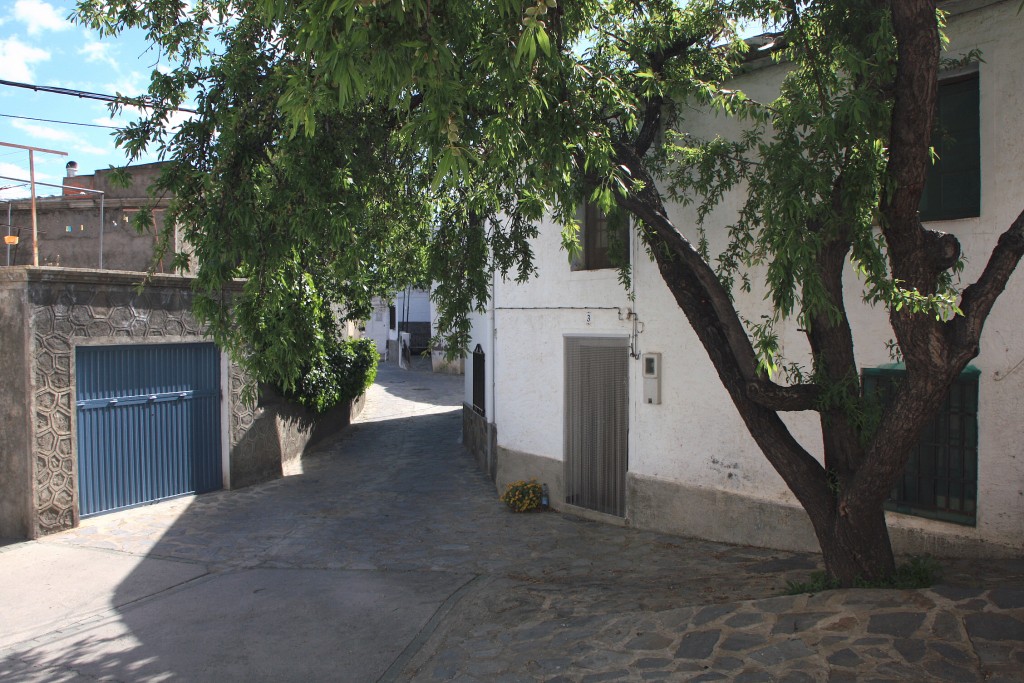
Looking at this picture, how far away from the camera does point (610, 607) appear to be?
627cm

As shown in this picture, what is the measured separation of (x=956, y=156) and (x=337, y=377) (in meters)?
11.7

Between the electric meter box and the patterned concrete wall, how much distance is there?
178 inches

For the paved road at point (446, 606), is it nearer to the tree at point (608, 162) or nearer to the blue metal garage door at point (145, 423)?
the blue metal garage door at point (145, 423)

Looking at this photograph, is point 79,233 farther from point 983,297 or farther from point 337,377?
point 983,297

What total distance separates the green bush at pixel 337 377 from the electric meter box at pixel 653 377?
18.1ft

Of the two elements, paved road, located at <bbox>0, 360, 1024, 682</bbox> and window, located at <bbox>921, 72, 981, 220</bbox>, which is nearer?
paved road, located at <bbox>0, 360, 1024, 682</bbox>

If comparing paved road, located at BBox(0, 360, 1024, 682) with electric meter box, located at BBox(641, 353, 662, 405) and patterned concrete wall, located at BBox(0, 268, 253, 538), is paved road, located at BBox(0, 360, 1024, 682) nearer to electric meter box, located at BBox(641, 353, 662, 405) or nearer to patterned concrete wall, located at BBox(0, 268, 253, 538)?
patterned concrete wall, located at BBox(0, 268, 253, 538)

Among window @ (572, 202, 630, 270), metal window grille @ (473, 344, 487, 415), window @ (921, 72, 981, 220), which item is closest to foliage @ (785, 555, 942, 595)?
window @ (921, 72, 981, 220)

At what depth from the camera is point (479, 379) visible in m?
14.1

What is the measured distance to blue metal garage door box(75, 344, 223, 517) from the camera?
375 inches

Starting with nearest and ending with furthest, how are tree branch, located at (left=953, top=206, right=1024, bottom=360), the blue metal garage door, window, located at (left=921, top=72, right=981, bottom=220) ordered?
1. tree branch, located at (left=953, top=206, right=1024, bottom=360)
2. window, located at (left=921, top=72, right=981, bottom=220)
3. the blue metal garage door

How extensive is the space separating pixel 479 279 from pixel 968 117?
4.42m

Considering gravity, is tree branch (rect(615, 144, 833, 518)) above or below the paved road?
above

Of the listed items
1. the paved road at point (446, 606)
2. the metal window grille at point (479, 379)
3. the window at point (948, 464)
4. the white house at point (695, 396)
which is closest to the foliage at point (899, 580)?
the paved road at point (446, 606)
